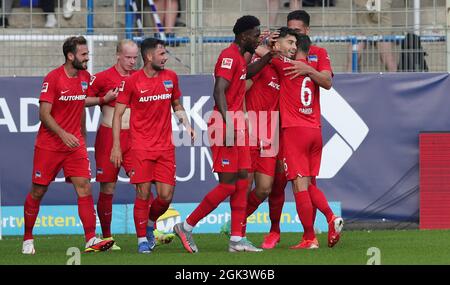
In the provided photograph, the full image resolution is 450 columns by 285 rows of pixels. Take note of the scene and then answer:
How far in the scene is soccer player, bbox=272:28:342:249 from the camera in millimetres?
13508

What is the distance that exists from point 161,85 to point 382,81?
4.76 m

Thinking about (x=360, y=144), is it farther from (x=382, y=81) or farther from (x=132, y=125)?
(x=132, y=125)

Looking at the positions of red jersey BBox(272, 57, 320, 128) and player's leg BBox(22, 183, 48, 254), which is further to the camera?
player's leg BBox(22, 183, 48, 254)

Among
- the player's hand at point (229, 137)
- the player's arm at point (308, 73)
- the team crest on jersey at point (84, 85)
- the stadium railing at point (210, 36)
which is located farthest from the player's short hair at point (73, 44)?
the stadium railing at point (210, 36)

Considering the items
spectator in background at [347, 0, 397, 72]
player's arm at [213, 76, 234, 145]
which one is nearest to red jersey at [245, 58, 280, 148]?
player's arm at [213, 76, 234, 145]

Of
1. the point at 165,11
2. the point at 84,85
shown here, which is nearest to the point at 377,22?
the point at 165,11

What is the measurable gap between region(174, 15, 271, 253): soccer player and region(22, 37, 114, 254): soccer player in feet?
3.99

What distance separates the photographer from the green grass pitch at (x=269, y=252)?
1216 centimetres

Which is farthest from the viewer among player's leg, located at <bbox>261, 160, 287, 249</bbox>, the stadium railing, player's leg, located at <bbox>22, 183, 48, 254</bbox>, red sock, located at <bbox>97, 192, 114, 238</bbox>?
the stadium railing

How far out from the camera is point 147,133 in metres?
13.4

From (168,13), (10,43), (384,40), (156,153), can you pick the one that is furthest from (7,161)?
(384,40)

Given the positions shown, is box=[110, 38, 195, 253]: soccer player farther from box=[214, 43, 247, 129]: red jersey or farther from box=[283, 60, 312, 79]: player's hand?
box=[283, 60, 312, 79]: player's hand

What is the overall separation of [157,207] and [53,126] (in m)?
1.45

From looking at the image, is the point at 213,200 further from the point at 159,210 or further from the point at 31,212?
the point at 31,212
